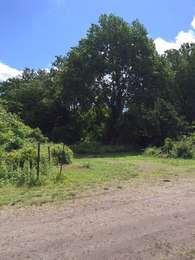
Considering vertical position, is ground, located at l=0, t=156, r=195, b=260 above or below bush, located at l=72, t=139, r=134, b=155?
below

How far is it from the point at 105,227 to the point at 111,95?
45.3 metres

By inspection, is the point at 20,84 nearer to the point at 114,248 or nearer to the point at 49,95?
the point at 49,95

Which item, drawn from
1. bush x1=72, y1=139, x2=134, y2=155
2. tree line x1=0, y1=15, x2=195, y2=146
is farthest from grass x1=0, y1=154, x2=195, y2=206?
tree line x1=0, y1=15, x2=195, y2=146

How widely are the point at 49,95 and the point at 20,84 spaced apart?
197 inches

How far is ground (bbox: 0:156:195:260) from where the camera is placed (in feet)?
26.3

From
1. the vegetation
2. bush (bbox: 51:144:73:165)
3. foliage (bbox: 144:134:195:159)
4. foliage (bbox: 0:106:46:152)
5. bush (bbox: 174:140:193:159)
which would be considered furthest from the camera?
the vegetation

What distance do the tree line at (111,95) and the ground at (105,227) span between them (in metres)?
35.4

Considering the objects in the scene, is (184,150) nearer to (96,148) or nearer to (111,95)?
(96,148)

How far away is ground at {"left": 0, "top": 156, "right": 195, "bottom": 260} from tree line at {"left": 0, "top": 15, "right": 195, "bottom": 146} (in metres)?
35.4

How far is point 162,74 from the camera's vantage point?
52.2m

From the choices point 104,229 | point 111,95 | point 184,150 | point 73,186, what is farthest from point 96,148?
point 104,229

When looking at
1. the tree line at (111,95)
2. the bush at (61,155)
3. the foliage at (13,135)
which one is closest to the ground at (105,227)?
the bush at (61,155)

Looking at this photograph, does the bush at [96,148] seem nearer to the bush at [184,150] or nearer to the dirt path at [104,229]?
the bush at [184,150]

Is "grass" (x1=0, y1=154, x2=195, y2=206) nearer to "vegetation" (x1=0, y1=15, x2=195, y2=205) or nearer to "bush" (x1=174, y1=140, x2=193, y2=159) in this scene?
"bush" (x1=174, y1=140, x2=193, y2=159)
